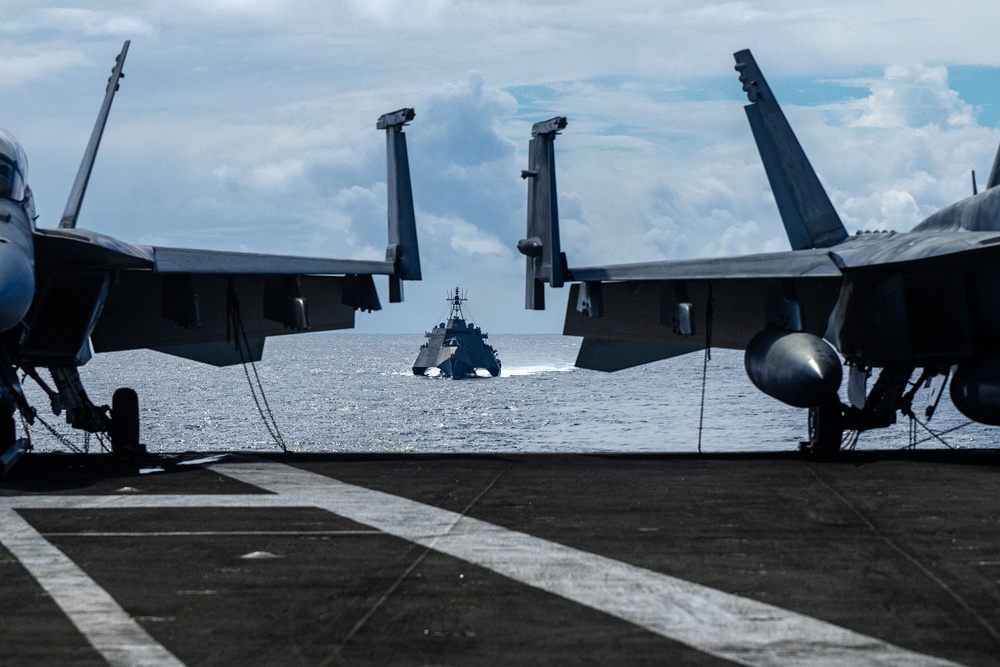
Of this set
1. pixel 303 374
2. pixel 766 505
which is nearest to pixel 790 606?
pixel 766 505

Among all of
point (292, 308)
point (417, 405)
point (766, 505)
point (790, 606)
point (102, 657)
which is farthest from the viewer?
point (417, 405)

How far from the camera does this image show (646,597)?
6.73m

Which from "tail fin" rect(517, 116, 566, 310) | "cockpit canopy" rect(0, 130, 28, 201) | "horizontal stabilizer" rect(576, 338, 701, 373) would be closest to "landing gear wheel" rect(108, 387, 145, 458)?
"cockpit canopy" rect(0, 130, 28, 201)

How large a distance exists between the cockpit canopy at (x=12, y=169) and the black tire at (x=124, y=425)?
3436 mm

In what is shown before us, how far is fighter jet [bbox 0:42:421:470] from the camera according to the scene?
13.3 metres

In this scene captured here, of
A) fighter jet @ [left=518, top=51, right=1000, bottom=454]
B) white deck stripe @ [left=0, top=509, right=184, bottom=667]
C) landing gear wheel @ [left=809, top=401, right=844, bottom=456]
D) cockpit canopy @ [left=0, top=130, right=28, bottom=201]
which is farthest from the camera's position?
landing gear wheel @ [left=809, top=401, right=844, bottom=456]

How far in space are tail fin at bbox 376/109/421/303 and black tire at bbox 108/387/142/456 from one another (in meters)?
4.07

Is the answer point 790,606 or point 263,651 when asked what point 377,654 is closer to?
point 263,651

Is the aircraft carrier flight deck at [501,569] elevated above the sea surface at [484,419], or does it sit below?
above

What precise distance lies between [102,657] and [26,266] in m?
7.00

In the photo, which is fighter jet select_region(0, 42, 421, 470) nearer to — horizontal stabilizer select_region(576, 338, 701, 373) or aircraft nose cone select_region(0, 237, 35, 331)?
aircraft nose cone select_region(0, 237, 35, 331)

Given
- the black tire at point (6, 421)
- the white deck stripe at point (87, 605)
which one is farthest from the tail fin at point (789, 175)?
the white deck stripe at point (87, 605)

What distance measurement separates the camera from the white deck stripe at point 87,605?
5547 millimetres

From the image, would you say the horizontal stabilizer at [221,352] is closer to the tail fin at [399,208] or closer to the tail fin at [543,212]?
the tail fin at [399,208]
